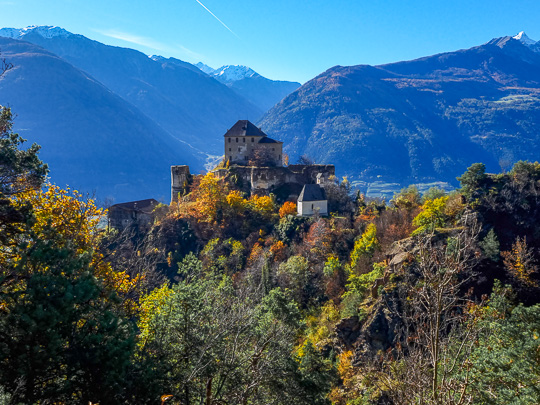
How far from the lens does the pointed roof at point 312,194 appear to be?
150ft

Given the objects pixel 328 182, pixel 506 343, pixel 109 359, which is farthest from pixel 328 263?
pixel 109 359

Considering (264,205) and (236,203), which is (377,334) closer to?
(264,205)

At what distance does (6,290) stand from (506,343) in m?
17.1

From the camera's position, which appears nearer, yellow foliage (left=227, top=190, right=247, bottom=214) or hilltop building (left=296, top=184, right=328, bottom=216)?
hilltop building (left=296, top=184, right=328, bottom=216)

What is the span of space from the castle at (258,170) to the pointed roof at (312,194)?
431cm

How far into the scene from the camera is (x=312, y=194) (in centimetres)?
4612

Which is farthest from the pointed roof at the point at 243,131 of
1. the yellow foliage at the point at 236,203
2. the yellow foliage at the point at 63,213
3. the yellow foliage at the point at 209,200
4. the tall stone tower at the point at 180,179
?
the yellow foliage at the point at 63,213

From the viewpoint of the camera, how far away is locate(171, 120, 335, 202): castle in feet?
172

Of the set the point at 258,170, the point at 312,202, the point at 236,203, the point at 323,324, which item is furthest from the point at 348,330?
the point at 258,170

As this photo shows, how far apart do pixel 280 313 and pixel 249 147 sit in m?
38.7

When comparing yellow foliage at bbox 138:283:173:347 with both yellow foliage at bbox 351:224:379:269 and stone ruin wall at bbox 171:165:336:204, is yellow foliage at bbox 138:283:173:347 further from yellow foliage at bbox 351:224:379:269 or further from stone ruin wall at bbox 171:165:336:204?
stone ruin wall at bbox 171:165:336:204

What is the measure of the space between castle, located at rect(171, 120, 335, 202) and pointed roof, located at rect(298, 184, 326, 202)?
4308mm

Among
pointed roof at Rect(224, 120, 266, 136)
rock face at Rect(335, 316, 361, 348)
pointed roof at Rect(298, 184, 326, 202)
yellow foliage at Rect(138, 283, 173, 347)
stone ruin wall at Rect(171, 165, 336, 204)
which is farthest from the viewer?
pointed roof at Rect(224, 120, 266, 136)

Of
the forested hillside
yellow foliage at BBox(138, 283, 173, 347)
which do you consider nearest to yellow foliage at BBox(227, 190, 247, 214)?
the forested hillside
